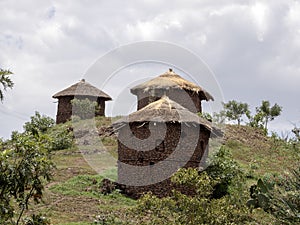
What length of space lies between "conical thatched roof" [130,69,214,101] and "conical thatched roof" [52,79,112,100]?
6.97 meters

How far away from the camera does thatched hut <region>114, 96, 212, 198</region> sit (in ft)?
58.6

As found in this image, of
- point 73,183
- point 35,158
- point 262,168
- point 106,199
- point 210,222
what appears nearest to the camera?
point 35,158

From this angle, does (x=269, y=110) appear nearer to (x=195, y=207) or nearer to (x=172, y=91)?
(x=172, y=91)

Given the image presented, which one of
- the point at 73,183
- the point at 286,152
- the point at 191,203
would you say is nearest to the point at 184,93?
the point at 286,152

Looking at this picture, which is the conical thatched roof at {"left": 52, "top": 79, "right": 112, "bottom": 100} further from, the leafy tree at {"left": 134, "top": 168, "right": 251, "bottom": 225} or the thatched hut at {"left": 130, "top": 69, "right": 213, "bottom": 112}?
the leafy tree at {"left": 134, "top": 168, "right": 251, "bottom": 225}

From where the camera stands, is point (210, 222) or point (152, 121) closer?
point (210, 222)

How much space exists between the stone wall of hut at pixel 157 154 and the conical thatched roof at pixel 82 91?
17.5m

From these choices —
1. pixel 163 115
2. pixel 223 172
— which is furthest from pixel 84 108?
pixel 223 172

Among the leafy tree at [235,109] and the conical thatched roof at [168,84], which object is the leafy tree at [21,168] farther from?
the leafy tree at [235,109]

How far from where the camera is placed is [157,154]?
59.4ft

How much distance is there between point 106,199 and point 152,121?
327 centimetres

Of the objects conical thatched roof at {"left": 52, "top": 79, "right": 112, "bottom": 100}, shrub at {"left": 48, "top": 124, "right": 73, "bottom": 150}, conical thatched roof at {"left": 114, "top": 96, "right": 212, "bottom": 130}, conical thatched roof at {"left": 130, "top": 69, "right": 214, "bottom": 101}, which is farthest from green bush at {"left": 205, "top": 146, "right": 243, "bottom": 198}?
conical thatched roof at {"left": 52, "top": 79, "right": 112, "bottom": 100}

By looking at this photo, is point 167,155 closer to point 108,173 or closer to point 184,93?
point 108,173

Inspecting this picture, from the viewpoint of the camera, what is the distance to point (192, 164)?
61.1 ft
